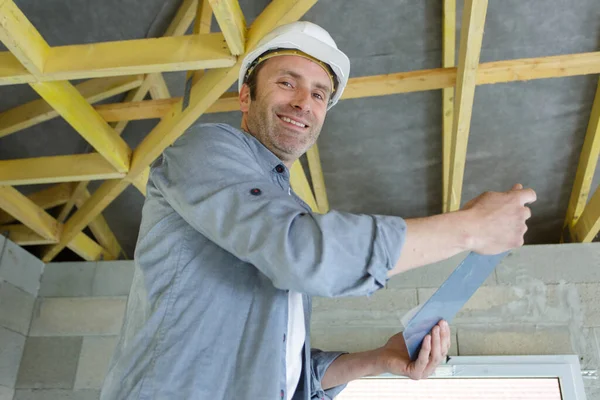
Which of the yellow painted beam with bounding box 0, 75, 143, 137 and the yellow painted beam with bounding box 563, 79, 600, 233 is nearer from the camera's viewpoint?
→ the yellow painted beam with bounding box 0, 75, 143, 137

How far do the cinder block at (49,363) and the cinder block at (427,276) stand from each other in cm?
247

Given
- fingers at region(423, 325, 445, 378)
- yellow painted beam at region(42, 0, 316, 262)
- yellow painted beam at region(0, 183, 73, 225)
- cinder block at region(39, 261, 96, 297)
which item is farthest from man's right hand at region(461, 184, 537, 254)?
cinder block at region(39, 261, 96, 297)

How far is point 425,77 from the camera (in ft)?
9.90

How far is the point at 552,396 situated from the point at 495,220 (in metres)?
3.25

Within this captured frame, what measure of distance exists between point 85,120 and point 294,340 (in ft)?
7.66

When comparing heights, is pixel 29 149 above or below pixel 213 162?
above

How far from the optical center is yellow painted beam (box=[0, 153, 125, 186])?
3.30m

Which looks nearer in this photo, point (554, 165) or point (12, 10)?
point (12, 10)

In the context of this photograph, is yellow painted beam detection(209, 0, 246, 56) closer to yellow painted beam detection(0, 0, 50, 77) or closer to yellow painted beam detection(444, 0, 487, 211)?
yellow painted beam detection(0, 0, 50, 77)

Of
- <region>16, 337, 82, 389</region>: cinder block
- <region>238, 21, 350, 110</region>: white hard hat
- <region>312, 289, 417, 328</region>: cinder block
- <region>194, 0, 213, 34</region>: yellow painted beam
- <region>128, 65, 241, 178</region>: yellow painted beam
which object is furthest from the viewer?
<region>16, 337, 82, 389</region>: cinder block

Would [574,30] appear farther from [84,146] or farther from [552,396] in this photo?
[84,146]

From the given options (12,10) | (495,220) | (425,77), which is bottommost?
(495,220)

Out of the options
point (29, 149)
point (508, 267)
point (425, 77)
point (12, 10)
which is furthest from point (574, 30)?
point (29, 149)

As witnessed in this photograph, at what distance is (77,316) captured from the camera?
4418 mm
